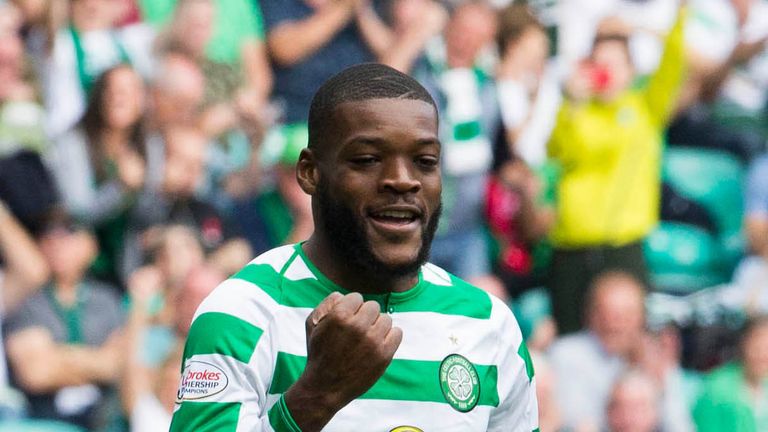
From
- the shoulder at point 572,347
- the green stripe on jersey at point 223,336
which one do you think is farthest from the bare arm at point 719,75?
the green stripe on jersey at point 223,336

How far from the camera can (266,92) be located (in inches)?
295

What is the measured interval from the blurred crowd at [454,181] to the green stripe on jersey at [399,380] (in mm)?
3999

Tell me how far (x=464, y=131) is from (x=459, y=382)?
5.07 m

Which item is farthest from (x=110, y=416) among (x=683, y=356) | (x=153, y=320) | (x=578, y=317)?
(x=683, y=356)

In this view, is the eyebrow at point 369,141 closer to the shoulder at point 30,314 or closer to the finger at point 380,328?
the finger at point 380,328

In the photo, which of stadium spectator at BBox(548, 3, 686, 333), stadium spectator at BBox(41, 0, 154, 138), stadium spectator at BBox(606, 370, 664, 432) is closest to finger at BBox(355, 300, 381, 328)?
stadium spectator at BBox(41, 0, 154, 138)

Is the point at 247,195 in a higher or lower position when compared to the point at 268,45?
lower

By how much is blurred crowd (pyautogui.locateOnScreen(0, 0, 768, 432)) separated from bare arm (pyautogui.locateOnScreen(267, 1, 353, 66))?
12 mm

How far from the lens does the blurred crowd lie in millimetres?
6699

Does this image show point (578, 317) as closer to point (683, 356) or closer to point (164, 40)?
point (683, 356)

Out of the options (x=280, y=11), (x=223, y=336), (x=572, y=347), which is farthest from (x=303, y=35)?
(x=223, y=336)

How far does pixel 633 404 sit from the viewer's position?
832 centimetres

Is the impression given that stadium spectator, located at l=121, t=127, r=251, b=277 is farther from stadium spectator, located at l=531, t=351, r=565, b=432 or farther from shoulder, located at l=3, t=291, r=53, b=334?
stadium spectator, located at l=531, t=351, r=565, b=432

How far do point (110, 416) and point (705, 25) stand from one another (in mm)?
4643
